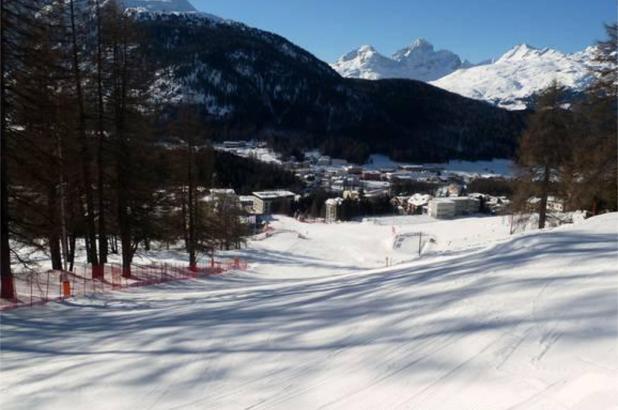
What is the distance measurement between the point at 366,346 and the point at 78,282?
43.2ft

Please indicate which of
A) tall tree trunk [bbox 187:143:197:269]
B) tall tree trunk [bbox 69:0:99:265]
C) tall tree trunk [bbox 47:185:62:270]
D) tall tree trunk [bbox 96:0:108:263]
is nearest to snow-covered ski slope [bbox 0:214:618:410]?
tall tree trunk [bbox 47:185:62:270]

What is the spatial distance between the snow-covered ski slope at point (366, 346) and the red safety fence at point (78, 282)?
1724 mm

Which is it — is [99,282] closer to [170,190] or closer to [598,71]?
[170,190]

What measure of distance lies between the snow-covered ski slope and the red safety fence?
1724 millimetres

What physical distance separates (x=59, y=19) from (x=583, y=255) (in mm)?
17186

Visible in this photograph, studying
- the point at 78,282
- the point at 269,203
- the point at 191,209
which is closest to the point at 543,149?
the point at 191,209

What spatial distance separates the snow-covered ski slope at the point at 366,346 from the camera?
5.91m

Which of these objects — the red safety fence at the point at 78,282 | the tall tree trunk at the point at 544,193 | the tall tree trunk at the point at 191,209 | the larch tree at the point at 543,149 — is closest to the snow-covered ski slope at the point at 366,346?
the red safety fence at the point at 78,282

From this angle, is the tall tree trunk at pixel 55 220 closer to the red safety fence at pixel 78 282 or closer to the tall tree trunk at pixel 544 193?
the red safety fence at pixel 78 282

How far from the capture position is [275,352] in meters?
7.73

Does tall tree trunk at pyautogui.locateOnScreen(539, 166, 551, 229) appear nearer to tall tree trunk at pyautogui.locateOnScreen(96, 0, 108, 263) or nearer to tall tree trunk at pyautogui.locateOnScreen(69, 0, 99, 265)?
tall tree trunk at pyautogui.locateOnScreen(96, 0, 108, 263)

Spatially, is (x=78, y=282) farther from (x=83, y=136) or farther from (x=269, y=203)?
(x=269, y=203)

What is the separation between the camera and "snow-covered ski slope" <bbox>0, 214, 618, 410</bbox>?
5906 millimetres

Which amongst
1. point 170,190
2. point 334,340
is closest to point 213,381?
point 334,340
